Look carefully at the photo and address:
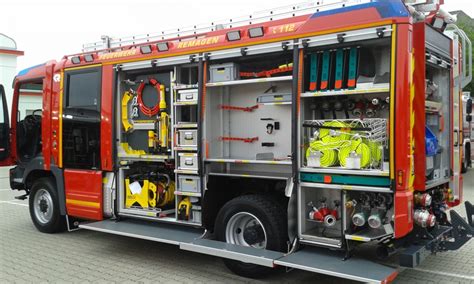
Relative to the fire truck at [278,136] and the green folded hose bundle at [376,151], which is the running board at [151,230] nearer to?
the fire truck at [278,136]

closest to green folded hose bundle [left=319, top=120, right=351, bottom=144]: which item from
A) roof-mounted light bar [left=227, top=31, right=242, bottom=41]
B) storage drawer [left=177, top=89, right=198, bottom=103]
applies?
roof-mounted light bar [left=227, top=31, right=242, bottom=41]

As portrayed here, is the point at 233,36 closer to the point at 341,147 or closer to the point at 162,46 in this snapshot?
the point at 162,46

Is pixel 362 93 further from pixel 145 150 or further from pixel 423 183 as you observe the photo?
pixel 145 150

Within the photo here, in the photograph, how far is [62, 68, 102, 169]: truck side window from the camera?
23.0 ft

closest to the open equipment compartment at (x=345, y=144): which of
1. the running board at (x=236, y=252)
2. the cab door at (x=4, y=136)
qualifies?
the running board at (x=236, y=252)

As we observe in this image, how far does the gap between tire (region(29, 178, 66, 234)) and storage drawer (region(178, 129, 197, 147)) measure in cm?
301

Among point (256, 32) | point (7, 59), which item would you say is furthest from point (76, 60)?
point (7, 59)

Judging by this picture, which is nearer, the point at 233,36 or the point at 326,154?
the point at 326,154

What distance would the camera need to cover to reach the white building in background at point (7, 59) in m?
22.4

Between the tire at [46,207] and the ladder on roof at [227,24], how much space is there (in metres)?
2.42

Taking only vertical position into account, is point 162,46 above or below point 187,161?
above

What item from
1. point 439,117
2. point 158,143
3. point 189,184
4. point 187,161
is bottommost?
point 189,184

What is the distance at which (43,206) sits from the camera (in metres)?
8.07

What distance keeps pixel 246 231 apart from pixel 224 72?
1.91 meters
